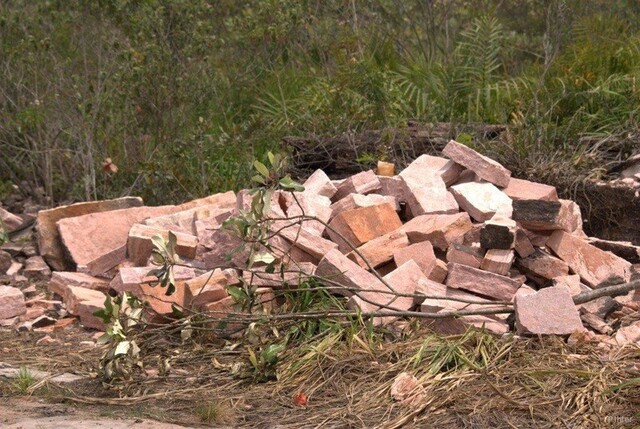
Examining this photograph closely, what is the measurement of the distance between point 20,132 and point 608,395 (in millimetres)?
6641

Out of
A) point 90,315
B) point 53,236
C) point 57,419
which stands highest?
point 57,419

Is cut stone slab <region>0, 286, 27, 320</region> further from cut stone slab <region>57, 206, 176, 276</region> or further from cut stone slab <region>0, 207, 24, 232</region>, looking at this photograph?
cut stone slab <region>0, 207, 24, 232</region>

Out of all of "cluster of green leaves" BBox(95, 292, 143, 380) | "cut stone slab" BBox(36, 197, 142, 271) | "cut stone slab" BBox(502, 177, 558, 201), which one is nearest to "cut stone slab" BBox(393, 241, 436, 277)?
"cut stone slab" BBox(502, 177, 558, 201)

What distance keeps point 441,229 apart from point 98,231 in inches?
103

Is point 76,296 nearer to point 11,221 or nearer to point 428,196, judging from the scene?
point 11,221

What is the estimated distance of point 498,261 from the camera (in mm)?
5887

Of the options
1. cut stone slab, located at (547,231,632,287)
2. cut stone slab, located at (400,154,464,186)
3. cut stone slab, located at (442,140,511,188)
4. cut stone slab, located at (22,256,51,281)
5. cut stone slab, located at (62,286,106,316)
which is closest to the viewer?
cut stone slab, located at (547,231,632,287)

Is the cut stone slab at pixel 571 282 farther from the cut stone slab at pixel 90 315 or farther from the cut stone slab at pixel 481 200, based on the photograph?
the cut stone slab at pixel 90 315

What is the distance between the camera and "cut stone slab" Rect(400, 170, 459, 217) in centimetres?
664

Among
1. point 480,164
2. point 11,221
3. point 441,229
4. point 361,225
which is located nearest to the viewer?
point 441,229

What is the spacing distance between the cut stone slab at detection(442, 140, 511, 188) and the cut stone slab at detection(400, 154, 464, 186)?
0.11 m

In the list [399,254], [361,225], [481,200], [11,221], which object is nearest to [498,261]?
[399,254]

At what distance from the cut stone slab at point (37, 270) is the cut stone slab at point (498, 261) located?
3.27 meters

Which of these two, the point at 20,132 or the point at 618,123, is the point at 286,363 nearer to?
the point at 618,123
